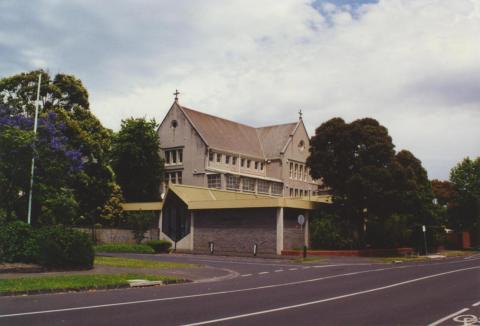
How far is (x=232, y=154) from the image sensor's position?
209 feet

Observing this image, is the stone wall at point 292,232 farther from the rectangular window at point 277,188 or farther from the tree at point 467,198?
the tree at point 467,198

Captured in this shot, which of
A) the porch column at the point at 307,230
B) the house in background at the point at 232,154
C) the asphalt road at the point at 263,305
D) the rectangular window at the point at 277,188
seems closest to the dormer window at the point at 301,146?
the house in background at the point at 232,154

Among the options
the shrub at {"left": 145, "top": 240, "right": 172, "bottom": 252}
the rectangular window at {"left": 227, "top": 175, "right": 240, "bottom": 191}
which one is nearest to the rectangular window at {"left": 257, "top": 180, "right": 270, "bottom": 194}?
the rectangular window at {"left": 227, "top": 175, "right": 240, "bottom": 191}

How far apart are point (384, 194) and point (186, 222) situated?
1632cm

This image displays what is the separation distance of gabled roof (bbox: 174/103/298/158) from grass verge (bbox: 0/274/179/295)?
140ft

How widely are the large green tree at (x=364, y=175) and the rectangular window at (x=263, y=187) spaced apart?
1930 centimetres

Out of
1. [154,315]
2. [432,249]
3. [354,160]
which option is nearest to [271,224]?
[354,160]

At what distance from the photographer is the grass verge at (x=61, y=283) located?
1440cm

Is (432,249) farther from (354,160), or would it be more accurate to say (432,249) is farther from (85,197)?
(85,197)

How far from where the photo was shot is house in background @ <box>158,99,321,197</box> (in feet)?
197

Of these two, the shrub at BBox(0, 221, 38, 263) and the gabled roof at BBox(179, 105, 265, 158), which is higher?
the gabled roof at BBox(179, 105, 265, 158)

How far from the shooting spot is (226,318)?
10.4 meters

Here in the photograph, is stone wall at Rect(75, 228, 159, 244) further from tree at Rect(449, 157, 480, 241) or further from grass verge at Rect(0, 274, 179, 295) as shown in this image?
tree at Rect(449, 157, 480, 241)

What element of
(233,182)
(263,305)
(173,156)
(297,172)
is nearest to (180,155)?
(173,156)
